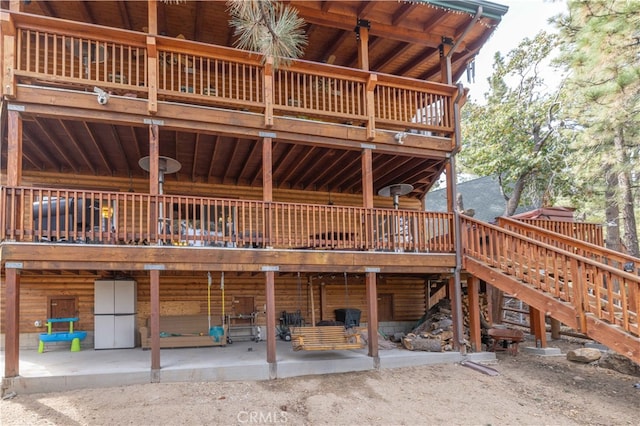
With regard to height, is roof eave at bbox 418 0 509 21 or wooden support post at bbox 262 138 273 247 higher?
roof eave at bbox 418 0 509 21

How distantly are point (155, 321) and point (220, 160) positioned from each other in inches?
186

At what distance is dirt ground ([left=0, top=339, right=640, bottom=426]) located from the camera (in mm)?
6258

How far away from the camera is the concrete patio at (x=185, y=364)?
712 centimetres

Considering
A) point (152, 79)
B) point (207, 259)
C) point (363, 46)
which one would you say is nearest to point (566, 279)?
point (363, 46)

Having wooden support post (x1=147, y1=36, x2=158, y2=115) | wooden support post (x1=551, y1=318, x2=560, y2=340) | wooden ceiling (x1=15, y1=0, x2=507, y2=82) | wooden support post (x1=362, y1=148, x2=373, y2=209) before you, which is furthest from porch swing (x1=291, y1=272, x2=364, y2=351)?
wooden support post (x1=551, y1=318, x2=560, y2=340)

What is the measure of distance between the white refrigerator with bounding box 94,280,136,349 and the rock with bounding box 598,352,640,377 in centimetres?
1121

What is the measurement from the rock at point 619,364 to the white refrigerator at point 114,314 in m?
11.2

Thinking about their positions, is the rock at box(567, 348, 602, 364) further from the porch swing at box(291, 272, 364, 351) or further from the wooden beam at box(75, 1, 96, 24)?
the wooden beam at box(75, 1, 96, 24)

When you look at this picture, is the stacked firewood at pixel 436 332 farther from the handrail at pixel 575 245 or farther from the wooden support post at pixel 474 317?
Answer: the handrail at pixel 575 245

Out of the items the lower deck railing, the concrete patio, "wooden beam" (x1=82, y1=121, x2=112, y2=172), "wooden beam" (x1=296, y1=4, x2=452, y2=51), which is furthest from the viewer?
"wooden beam" (x1=296, y1=4, x2=452, y2=51)

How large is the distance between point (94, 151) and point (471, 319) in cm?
994

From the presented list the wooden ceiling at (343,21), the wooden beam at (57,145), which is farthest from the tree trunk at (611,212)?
the wooden beam at (57,145)

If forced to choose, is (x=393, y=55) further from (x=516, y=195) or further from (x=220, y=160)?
(x=516, y=195)

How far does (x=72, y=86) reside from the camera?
8492 millimetres
